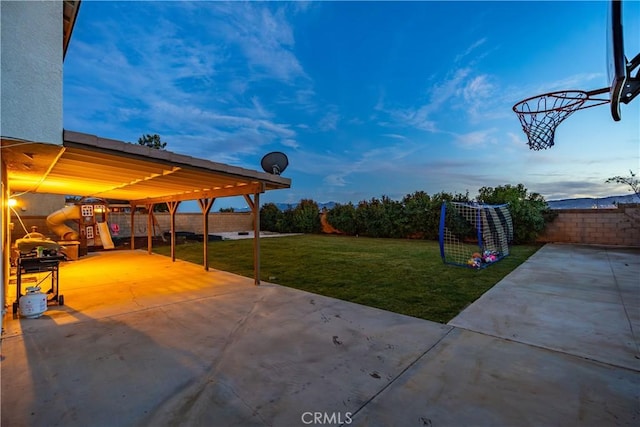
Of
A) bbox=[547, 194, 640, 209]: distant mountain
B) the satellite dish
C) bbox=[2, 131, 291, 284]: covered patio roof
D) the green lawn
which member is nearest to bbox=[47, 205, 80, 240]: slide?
bbox=[2, 131, 291, 284]: covered patio roof

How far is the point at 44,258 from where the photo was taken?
4.14 m

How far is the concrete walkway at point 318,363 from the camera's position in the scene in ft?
6.26

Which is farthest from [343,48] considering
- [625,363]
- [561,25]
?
[625,363]

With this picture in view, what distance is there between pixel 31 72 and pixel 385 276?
6.17 meters

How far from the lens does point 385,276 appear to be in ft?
20.2

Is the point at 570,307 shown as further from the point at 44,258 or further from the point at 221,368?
the point at 44,258

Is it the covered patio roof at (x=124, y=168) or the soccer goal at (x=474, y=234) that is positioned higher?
the covered patio roof at (x=124, y=168)

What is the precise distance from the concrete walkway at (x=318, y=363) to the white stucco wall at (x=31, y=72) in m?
2.24

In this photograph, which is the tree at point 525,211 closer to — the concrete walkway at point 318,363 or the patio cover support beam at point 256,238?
the concrete walkway at point 318,363

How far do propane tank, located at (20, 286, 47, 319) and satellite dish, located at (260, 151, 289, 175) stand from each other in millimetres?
4306

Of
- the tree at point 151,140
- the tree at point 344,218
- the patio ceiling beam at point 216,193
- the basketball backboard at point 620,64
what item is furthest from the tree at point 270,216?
the basketball backboard at point 620,64

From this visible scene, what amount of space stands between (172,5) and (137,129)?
15.3 meters

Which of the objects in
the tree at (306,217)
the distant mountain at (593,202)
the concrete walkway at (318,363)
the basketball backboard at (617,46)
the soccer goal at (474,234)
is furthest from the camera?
the tree at (306,217)

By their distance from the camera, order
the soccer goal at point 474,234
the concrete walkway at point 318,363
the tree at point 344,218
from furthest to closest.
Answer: the tree at point 344,218 → the soccer goal at point 474,234 → the concrete walkway at point 318,363
